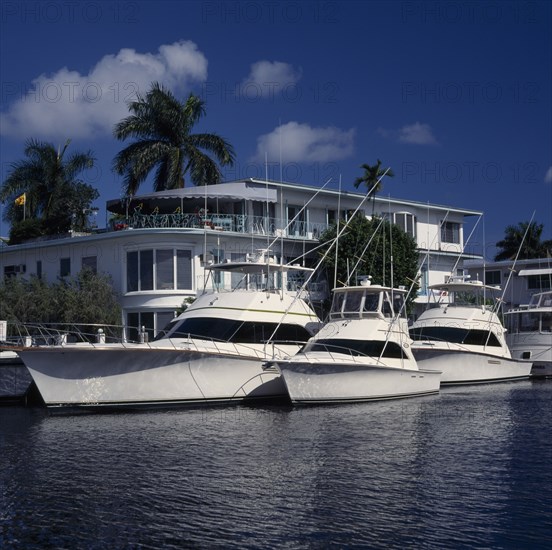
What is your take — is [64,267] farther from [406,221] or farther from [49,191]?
[406,221]

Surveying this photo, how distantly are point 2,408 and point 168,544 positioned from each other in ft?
60.3

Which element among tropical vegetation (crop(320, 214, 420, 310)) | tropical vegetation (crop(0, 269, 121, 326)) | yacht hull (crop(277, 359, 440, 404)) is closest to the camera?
yacht hull (crop(277, 359, 440, 404))

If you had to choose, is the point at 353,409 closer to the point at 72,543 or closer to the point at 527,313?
the point at 72,543

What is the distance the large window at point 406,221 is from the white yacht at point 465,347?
11.9m

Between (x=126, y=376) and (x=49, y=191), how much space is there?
2833cm

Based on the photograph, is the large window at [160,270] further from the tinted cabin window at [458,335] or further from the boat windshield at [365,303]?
the tinted cabin window at [458,335]

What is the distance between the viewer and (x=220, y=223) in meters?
42.7

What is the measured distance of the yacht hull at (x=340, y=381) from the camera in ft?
91.0

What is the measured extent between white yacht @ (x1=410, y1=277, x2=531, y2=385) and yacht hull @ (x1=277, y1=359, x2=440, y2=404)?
6.16 metres

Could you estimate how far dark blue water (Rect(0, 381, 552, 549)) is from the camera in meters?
14.0

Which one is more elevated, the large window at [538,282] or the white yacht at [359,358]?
the large window at [538,282]

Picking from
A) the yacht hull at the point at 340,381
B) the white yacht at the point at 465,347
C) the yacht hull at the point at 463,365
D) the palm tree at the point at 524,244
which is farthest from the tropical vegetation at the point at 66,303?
the palm tree at the point at 524,244

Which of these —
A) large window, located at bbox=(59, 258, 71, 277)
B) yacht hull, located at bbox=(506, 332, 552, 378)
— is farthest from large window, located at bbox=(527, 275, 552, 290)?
large window, located at bbox=(59, 258, 71, 277)

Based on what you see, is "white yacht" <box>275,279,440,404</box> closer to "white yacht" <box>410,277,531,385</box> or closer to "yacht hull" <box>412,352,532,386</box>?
"yacht hull" <box>412,352,532,386</box>
